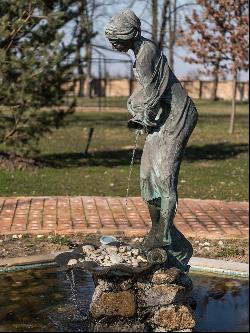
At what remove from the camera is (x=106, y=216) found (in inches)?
360

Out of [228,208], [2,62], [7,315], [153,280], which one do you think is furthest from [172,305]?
[2,62]

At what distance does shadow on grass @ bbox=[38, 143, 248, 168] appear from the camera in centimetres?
1496

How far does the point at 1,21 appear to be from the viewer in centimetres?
1208

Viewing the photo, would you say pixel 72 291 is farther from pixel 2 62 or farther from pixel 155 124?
pixel 2 62

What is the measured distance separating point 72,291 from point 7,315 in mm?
784

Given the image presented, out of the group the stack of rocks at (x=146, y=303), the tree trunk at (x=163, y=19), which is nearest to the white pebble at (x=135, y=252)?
the stack of rocks at (x=146, y=303)

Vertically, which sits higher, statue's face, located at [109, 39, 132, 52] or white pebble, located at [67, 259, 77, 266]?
statue's face, located at [109, 39, 132, 52]

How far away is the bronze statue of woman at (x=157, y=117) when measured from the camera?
4.59 metres

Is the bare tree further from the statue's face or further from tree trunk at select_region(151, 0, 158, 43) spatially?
the statue's face

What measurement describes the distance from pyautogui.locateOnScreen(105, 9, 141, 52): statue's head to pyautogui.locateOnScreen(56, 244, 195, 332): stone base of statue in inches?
58.2

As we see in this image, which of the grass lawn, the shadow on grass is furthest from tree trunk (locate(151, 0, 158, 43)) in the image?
the shadow on grass

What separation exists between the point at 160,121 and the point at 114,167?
31.8ft

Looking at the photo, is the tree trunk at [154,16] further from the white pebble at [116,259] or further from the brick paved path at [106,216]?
the white pebble at [116,259]

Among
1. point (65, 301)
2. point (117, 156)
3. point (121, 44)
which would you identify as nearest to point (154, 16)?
point (117, 156)
